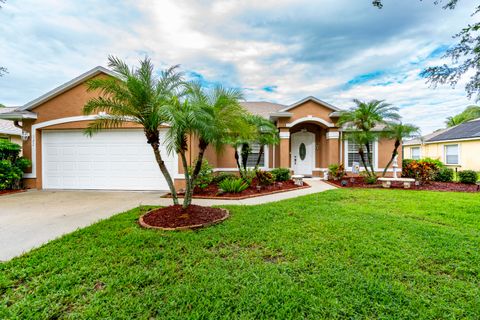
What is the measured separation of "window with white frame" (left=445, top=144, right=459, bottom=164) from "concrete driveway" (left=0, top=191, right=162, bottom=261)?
2564 cm

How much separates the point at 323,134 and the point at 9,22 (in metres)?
15.7

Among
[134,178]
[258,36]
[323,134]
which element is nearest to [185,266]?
[134,178]

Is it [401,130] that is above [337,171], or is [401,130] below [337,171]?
above

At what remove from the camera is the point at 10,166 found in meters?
8.92

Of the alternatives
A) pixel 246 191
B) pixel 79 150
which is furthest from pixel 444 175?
pixel 79 150

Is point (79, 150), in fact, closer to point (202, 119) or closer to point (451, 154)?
point (202, 119)

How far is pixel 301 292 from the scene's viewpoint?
250 cm

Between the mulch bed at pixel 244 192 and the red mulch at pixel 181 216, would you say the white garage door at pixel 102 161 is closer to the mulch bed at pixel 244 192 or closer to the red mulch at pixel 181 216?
the mulch bed at pixel 244 192

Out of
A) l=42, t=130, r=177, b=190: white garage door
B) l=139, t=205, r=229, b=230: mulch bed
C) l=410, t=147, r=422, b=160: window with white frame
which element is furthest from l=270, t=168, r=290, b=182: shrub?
l=410, t=147, r=422, b=160: window with white frame

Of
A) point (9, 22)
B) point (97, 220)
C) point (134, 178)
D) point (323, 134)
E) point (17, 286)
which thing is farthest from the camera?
point (323, 134)

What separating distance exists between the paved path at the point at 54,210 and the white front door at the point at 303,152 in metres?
5.50

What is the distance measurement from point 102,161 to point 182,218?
22.5 ft

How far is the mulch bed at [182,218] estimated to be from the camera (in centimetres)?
464

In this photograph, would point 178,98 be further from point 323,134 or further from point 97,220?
point 323,134
